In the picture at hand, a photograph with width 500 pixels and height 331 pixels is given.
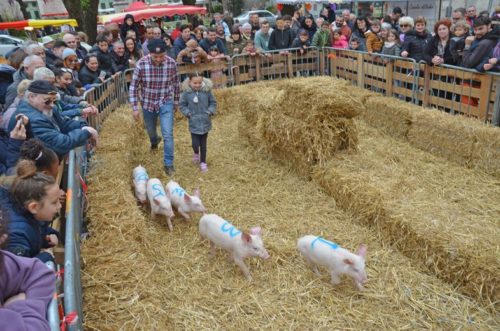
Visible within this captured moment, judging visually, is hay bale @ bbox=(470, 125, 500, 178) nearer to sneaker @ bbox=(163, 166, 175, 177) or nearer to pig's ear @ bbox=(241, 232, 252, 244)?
pig's ear @ bbox=(241, 232, 252, 244)

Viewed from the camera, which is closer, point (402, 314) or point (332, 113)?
point (402, 314)

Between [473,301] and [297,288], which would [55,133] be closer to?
[297,288]

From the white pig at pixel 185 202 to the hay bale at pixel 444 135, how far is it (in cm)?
418

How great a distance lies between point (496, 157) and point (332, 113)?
96.8 inches

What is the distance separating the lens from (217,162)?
8023 millimetres

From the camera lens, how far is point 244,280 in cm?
456

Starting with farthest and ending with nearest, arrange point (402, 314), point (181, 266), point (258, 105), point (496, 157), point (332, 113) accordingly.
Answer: point (258, 105), point (332, 113), point (496, 157), point (181, 266), point (402, 314)

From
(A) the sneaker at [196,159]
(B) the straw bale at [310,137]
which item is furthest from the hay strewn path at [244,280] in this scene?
(A) the sneaker at [196,159]

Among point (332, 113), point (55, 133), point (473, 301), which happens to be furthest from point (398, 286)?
point (55, 133)

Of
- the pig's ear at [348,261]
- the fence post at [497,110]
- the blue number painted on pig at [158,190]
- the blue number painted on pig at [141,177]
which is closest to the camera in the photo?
the pig's ear at [348,261]

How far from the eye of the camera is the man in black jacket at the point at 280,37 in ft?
40.5

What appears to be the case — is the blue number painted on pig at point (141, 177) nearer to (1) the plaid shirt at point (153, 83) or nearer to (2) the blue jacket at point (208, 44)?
(1) the plaid shirt at point (153, 83)

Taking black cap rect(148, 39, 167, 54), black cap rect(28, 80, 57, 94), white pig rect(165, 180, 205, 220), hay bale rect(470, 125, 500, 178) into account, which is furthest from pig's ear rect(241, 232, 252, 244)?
hay bale rect(470, 125, 500, 178)

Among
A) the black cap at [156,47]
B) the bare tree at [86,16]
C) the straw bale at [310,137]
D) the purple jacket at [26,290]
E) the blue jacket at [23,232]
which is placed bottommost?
the straw bale at [310,137]
